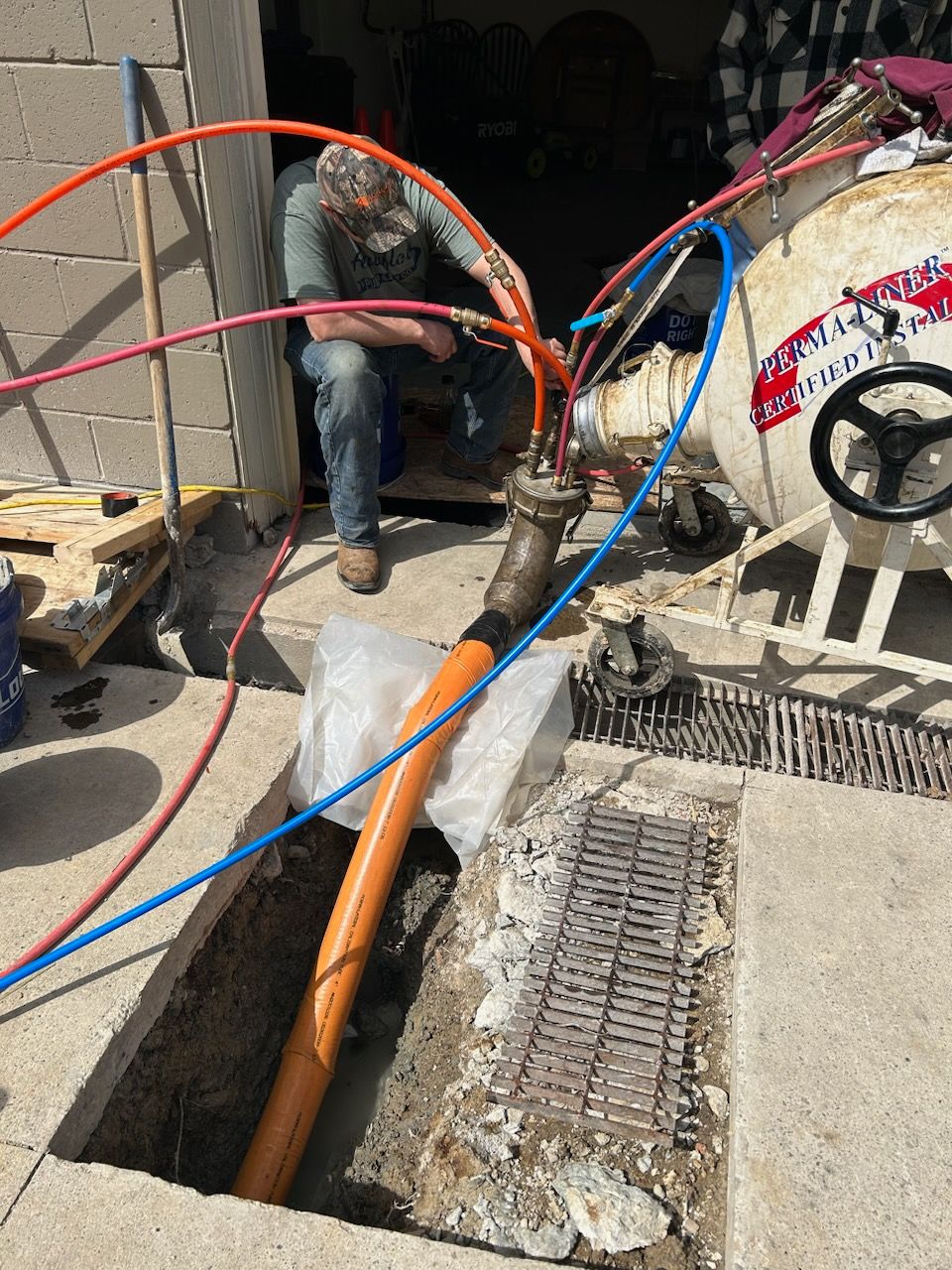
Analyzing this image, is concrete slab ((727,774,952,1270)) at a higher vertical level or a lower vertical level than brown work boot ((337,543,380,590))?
lower

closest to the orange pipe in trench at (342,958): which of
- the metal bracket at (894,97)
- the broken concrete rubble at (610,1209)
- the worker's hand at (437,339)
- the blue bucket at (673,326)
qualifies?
the broken concrete rubble at (610,1209)

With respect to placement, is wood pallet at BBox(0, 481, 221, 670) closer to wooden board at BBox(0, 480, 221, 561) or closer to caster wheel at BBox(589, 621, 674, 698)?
wooden board at BBox(0, 480, 221, 561)

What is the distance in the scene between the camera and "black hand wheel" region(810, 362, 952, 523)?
1938 mm

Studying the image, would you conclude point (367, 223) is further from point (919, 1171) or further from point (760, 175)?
point (919, 1171)

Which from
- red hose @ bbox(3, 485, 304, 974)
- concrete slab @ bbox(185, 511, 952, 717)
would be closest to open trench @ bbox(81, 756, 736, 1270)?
red hose @ bbox(3, 485, 304, 974)

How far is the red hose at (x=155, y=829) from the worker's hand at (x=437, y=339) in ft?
3.30

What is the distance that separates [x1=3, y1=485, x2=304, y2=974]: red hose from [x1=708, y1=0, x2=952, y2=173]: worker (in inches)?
112

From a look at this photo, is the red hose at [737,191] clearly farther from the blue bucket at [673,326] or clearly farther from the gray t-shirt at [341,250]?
the blue bucket at [673,326]

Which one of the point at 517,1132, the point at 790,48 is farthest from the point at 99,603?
the point at 790,48

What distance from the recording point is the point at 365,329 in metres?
2.98

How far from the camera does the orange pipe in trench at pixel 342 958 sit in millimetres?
1936

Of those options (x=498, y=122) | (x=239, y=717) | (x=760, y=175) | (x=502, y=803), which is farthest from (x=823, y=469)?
(x=498, y=122)

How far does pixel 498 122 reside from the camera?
8.70 m

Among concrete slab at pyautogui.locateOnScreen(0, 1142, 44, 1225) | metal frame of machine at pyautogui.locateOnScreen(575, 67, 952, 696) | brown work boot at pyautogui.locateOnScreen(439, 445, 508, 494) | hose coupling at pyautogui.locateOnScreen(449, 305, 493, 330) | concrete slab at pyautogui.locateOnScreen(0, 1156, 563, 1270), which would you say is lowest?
concrete slab at pyautogui.locateOnScreen(0, 1156, 563, 1270)
